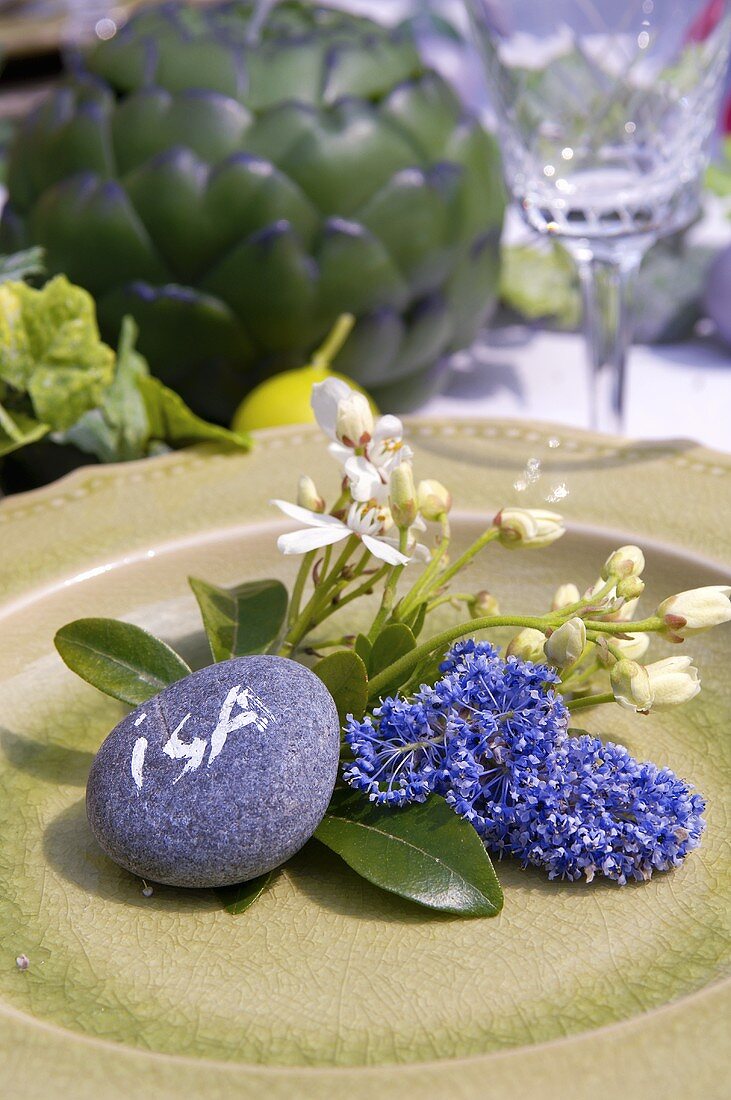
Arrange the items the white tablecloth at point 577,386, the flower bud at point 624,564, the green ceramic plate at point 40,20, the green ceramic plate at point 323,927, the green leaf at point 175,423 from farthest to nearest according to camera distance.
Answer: the green ceramic plate at point 40,20, the white tablecloth at point 577,386, the green leaf at point 175,423, the flower bud at point 624,564, the green ceramic plate at point 323,927

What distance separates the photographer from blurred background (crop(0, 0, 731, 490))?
2.24 feet

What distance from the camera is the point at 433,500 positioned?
0.43 metres

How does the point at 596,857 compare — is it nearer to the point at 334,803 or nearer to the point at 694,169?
the point at 334,803

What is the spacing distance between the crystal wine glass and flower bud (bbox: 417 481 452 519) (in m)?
0.30

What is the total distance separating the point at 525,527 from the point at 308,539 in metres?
0.08

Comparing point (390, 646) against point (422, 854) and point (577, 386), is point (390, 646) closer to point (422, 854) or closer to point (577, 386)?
point (422, 854)

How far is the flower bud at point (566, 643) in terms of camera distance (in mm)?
366

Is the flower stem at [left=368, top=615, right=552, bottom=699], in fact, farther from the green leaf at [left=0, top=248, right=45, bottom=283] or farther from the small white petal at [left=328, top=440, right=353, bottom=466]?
the green leaf at [left=0, top=248, right=45, bottom=283]

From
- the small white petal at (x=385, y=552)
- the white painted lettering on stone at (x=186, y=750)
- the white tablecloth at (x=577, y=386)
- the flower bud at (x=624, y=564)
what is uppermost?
the small white petal at (x=385, y=552)

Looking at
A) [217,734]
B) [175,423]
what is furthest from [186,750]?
[175,423]

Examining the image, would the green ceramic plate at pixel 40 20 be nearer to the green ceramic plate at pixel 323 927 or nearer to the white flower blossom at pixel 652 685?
the green ceramic plate at pixel 323 927

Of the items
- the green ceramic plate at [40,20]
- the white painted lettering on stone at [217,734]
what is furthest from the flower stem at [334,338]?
the green ceramic plate at [40,20]

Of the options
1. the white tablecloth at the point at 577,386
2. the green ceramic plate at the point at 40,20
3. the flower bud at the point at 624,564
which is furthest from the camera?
the green ceramic plate at the point at 40,20

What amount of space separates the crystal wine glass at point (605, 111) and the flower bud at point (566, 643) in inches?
14.6
